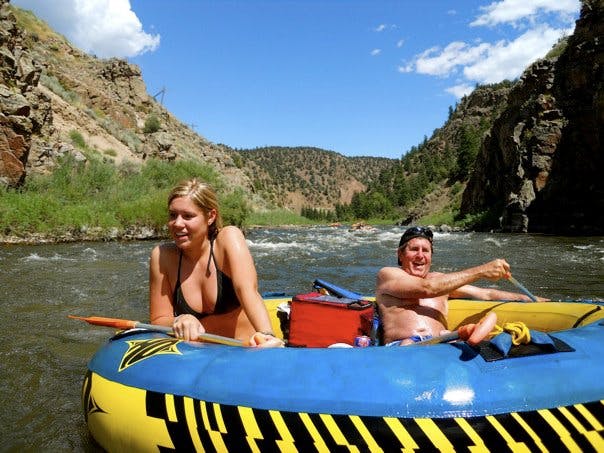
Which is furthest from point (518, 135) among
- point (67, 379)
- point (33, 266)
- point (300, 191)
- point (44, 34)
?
point (300, 191)

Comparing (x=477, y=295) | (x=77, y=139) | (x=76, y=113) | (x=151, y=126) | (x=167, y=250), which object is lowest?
(x=477, y=295)

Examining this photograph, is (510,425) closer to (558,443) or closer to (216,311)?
(558,443)

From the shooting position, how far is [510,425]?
1930 mm

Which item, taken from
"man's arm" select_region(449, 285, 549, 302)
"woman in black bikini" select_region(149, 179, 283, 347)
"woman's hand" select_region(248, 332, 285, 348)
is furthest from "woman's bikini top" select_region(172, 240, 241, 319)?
"man's arm" select_region(449, 285, 549, 302)

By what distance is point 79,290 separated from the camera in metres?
7.73

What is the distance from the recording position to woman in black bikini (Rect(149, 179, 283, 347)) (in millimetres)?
2729

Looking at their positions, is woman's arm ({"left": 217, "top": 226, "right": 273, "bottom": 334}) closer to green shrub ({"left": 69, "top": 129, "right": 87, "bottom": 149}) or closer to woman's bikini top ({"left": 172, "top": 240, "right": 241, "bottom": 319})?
woman's bikini top ({"left": 172, "top": 240, "right": 241, "bottom": 319})

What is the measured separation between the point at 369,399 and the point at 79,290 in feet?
22.5

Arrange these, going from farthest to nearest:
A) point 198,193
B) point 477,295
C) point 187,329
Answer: point 477,295 → point 198,193 → point 187,329

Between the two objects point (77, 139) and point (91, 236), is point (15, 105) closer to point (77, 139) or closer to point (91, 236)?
point (91, 236)

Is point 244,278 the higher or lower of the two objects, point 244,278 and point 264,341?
the higher

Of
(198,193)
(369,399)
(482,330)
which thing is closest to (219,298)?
(198,193)

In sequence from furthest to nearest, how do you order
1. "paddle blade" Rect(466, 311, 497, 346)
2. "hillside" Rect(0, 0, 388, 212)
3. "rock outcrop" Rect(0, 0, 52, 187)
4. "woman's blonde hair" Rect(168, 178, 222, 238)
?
"hillside" Rect(0, 0, 388, 212)
"rock outcrop" Rect(0, 0, 52, 187)
"woman's blonde hair" Rect(168, 178, 222, 238)
"paddle blade" Rect(466, 311, 497, 346)

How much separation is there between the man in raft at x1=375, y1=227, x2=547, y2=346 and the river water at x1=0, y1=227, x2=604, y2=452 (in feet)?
6.43
